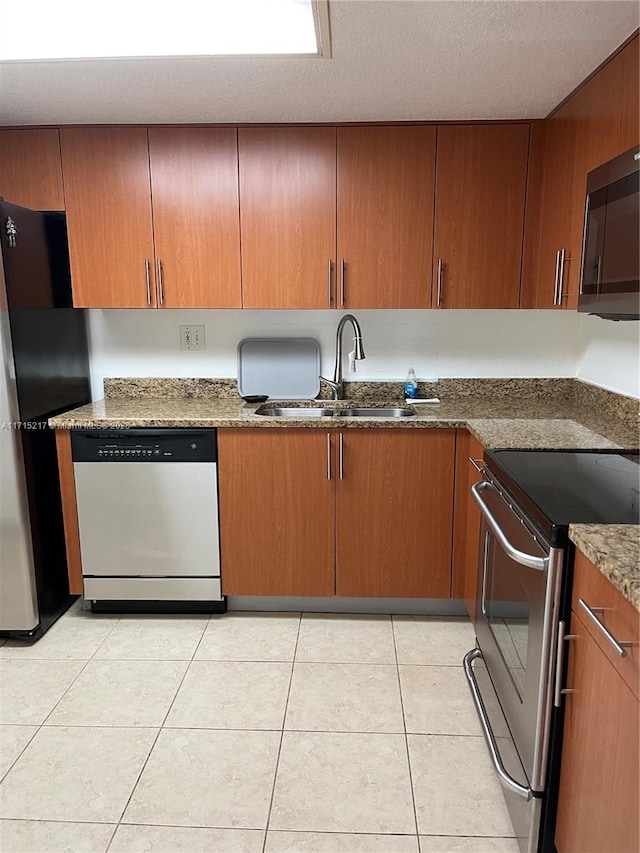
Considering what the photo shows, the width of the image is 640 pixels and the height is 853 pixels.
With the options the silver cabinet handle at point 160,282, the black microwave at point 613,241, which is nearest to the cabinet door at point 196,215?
the silver cabinet handle at point 160,282

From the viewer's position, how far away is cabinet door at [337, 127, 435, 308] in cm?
246

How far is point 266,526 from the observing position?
2.52m

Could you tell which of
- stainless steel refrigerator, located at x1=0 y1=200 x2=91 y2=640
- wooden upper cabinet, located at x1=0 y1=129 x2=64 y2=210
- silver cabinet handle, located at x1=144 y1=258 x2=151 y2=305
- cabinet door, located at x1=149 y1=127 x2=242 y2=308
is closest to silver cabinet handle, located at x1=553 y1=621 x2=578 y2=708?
cabinet door, located at x1=149 y1=127 x2=242 y2=308

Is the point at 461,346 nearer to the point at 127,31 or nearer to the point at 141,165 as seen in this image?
the point at 141,165

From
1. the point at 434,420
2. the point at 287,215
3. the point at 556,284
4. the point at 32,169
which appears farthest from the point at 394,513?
the point at 32,169

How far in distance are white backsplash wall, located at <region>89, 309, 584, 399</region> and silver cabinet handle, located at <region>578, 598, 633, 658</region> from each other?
182cm

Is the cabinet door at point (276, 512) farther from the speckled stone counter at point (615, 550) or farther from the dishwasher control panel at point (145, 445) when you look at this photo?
the speckled stone counter at point (615, 550)

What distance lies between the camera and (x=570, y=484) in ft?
5.04

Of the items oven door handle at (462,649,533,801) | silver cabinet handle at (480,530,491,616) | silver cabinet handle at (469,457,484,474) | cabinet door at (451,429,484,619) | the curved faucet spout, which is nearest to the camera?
oven door handle at (462,649,533,801)

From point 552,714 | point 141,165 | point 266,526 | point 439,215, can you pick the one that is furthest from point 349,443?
point 141,165

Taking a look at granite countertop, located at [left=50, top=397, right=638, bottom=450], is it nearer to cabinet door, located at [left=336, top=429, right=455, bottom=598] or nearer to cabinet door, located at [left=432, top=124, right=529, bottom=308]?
cabinet door, located at [left=336, top=429, right=455, bottom=598]

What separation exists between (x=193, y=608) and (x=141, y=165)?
1929mm

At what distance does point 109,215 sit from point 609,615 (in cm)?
241

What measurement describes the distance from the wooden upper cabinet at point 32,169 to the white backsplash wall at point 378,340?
57 cm
